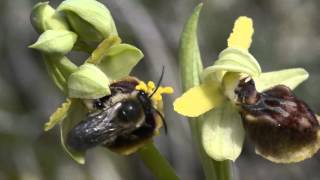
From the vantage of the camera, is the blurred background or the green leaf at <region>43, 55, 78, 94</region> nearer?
the green leaf at <region>43, 55, 78, 94</region>

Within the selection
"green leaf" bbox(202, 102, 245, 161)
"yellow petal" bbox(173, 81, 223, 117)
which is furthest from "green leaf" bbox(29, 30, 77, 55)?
"green leaf" bbox(202, 102, 245, 161)

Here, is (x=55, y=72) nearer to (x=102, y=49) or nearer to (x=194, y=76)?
(x=102, y=49)

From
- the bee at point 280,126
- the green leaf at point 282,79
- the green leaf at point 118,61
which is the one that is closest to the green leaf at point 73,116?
the green leaf at point 118,61

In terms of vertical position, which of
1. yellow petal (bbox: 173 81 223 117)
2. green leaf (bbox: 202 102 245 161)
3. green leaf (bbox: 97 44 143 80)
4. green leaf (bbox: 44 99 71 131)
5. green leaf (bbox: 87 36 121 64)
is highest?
green leaf (bbox: 87 36 121 64)

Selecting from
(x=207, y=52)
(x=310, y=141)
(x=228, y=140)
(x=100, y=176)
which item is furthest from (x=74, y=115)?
(x=207, y=52)

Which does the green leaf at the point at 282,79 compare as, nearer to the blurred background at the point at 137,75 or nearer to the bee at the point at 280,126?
the bee at the point at 280,126

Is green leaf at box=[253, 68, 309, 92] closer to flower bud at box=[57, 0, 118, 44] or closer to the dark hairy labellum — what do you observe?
the dark hairy labellum

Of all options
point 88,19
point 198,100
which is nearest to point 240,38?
point 198,100
